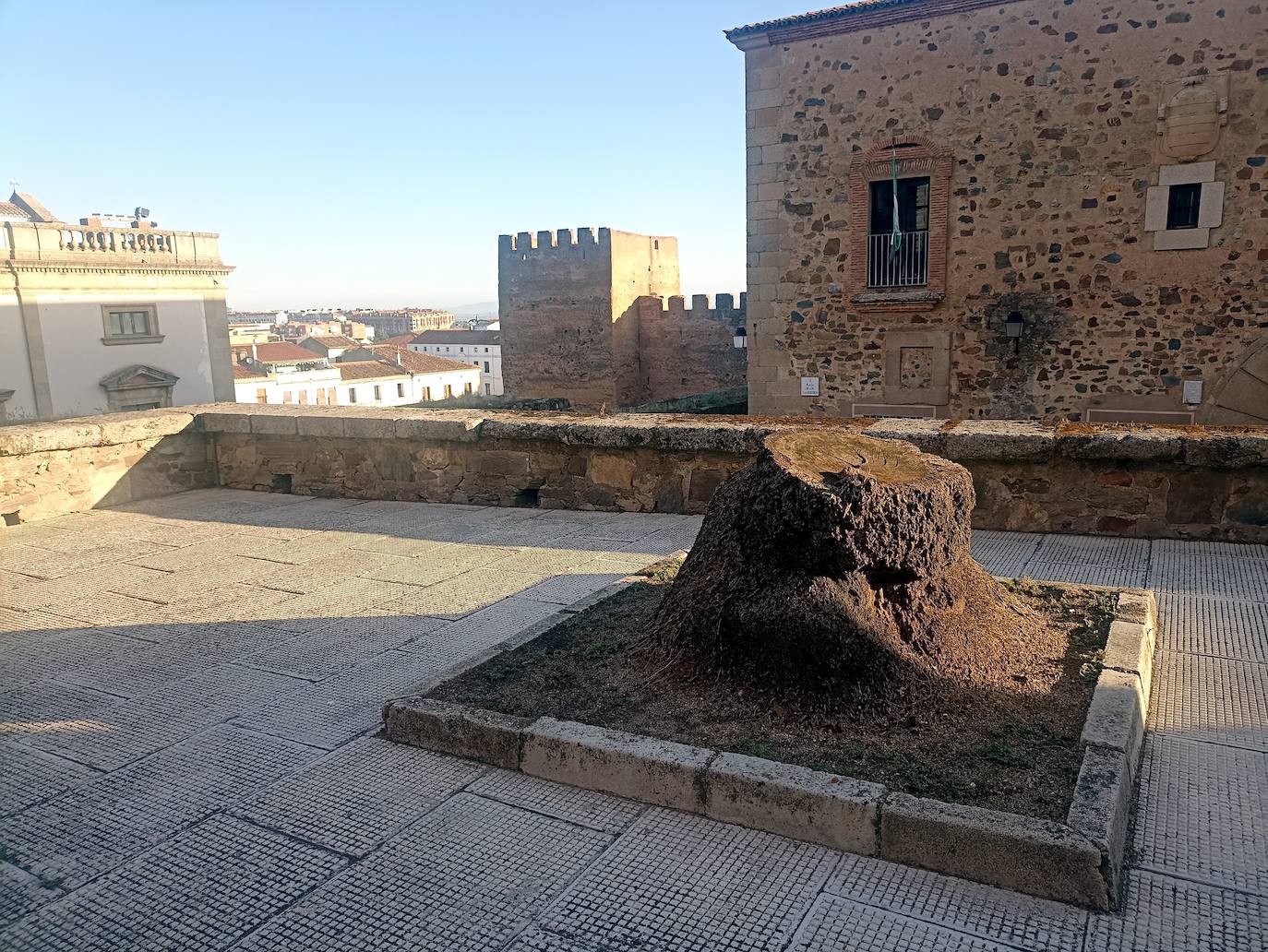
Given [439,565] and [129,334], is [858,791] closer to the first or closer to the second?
[439,565]

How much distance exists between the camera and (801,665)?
3459 millimetres

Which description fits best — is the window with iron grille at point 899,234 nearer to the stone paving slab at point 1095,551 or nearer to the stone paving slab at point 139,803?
the stone paving slab at point 1095,551

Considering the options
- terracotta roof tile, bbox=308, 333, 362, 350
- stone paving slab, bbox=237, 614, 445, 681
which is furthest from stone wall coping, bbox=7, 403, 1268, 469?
terracotta roof tile, bbox=308, 333, 362, 350

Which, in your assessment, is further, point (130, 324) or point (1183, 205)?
point (130, 324)

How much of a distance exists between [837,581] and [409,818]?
1763 millimetres

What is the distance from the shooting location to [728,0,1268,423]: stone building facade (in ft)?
37.7

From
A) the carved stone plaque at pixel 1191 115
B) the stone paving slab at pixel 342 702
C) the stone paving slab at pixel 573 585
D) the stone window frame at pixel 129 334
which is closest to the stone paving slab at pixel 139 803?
the stone paving slab at pixel 342 702

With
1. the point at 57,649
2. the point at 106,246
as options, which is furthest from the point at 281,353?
the point at 57,649

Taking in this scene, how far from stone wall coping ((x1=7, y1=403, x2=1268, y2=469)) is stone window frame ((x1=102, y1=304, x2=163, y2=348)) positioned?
2411cm

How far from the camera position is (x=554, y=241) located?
27.5 meters

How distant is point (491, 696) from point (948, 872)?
1811mm

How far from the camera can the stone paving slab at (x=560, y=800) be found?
2.99m

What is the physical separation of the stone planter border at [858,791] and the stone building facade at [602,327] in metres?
23.3

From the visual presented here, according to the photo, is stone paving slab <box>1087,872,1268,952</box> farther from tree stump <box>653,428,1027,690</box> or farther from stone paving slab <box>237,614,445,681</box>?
stone paving slab <box>237,614,445,681</box>
